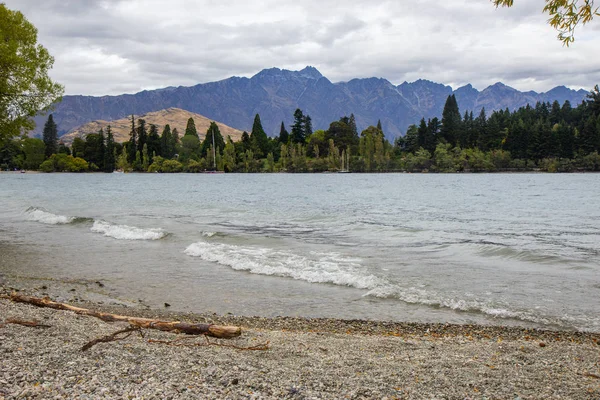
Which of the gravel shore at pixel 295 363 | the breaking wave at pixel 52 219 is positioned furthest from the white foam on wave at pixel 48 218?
the gravel shore at pixel 295 363

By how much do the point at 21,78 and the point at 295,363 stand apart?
24138mm

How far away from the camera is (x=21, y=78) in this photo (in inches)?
952

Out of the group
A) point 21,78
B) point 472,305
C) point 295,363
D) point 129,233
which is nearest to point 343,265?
point 472,305

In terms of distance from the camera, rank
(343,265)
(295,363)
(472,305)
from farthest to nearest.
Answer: (343,265) < (472,305) < (295,363)

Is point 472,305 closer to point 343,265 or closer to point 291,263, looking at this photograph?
point 343,265

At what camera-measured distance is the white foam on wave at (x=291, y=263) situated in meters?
15.5

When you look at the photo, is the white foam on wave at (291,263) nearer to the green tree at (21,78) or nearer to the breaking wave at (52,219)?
the green tree at (21,78)

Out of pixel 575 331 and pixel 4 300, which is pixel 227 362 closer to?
pixel 4 300

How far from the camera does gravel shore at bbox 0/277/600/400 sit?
18.9ft

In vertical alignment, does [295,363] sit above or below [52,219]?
above

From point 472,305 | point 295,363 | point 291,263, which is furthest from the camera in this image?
point 291,263

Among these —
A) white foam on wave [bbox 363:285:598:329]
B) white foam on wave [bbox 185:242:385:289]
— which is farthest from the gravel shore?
white foam on wave [bbox 185:242:385:289]

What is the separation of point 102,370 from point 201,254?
47.0 ft

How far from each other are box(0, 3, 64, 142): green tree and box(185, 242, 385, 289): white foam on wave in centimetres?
1263
